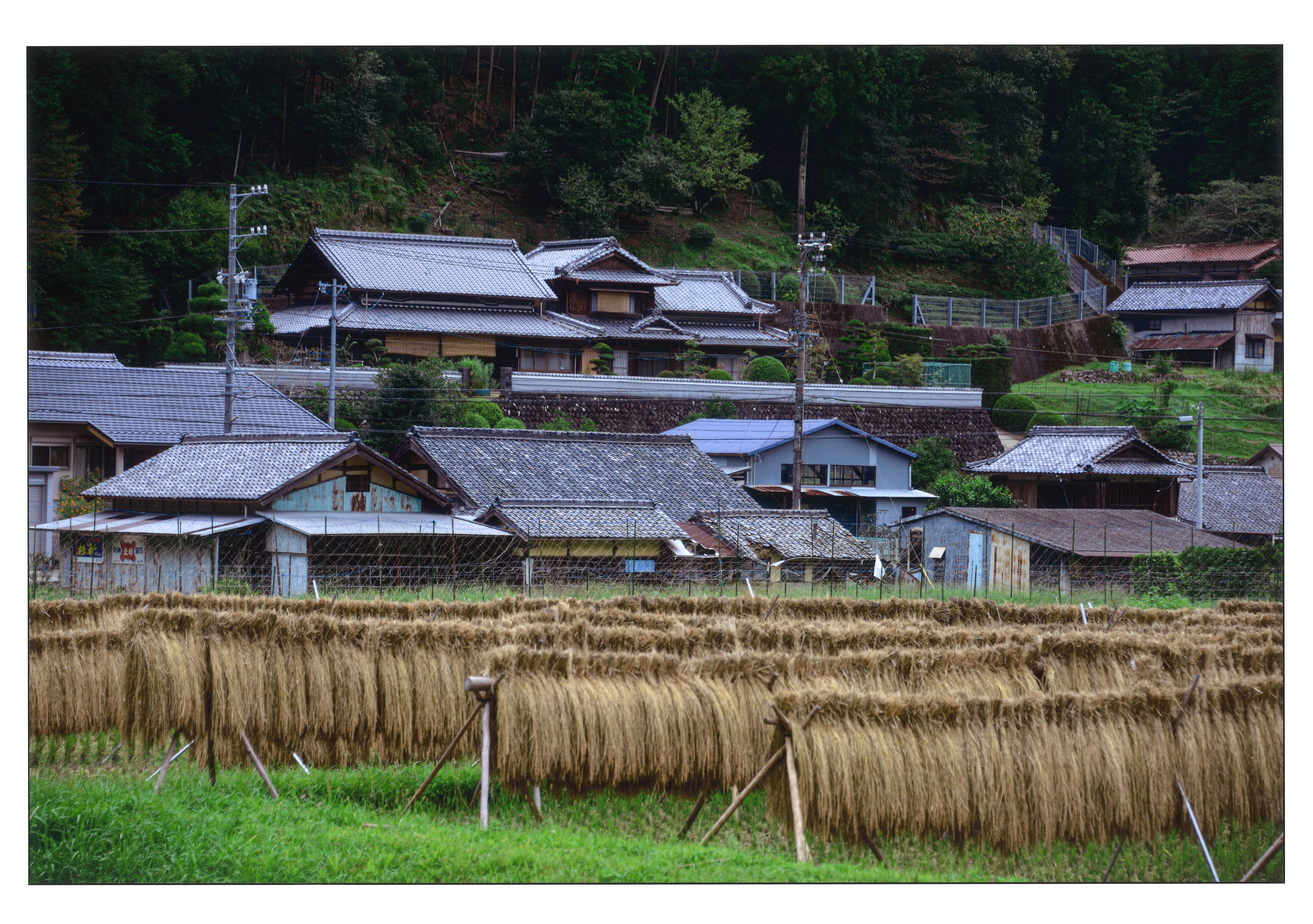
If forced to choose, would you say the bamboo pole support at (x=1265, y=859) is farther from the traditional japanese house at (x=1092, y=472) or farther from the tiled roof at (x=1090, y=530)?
the traditional japanese house at (x=1092, y=472)

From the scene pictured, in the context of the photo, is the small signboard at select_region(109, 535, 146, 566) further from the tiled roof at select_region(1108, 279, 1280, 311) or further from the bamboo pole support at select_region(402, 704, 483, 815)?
the tiled roof at select_region(1108, 279, 1280, 311)

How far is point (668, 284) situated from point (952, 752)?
95.7 ft

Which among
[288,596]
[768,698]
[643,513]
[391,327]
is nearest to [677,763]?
[768,698]

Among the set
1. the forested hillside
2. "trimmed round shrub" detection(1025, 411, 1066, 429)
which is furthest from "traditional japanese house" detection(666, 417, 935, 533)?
the forested hillside

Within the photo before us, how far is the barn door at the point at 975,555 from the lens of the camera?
19672mm

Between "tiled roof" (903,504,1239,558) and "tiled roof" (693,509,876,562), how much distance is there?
238cm

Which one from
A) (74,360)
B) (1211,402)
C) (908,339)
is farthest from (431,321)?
(1211,402)

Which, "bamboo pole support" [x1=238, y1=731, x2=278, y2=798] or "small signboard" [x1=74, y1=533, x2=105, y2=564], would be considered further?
"small signboard" [x1=74, y1=533, x2=105, y2=564]

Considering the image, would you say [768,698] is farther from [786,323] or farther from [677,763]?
[786,323]

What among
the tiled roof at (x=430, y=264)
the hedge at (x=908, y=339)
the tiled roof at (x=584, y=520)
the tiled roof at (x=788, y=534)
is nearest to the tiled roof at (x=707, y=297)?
the hedge at (x=908, y=339)

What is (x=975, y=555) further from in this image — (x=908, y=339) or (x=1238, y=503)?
(x=908, y=339)

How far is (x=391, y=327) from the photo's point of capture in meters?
27.9

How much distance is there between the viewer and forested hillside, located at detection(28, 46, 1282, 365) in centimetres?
2583

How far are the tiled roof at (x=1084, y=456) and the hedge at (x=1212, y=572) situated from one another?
5125 mm
